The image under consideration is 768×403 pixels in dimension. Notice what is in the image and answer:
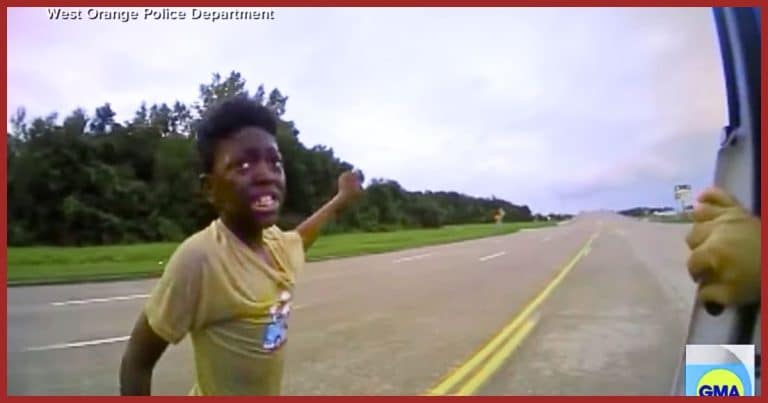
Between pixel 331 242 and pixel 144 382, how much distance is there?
793 mm

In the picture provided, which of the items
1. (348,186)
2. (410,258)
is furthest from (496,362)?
(348,186)

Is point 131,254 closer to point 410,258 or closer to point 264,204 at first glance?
point 264,204

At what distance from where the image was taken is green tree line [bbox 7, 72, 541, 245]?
1933mm

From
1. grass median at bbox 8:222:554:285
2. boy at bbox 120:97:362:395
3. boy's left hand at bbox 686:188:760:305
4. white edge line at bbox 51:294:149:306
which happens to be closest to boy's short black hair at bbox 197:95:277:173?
boy at bbox 120:97:362:395

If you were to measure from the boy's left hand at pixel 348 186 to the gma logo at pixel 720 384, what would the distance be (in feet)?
3.66

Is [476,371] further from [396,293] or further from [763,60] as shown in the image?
[763,60]

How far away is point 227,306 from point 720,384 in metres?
1.35

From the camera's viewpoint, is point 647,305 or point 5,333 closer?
point 5,333

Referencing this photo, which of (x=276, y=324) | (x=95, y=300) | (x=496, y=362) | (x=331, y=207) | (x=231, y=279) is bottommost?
(x=496, y=362)

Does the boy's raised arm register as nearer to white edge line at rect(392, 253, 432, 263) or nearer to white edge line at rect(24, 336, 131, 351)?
white edge line at rect(24, 336, 131, 351)

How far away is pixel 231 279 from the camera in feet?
4.97

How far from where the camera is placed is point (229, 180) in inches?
62.6

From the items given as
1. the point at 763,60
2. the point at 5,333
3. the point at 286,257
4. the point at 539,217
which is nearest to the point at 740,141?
the point at 763,60

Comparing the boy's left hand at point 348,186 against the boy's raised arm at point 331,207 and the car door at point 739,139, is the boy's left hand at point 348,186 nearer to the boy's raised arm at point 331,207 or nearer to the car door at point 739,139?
the boy's raised arm at point 331,207
